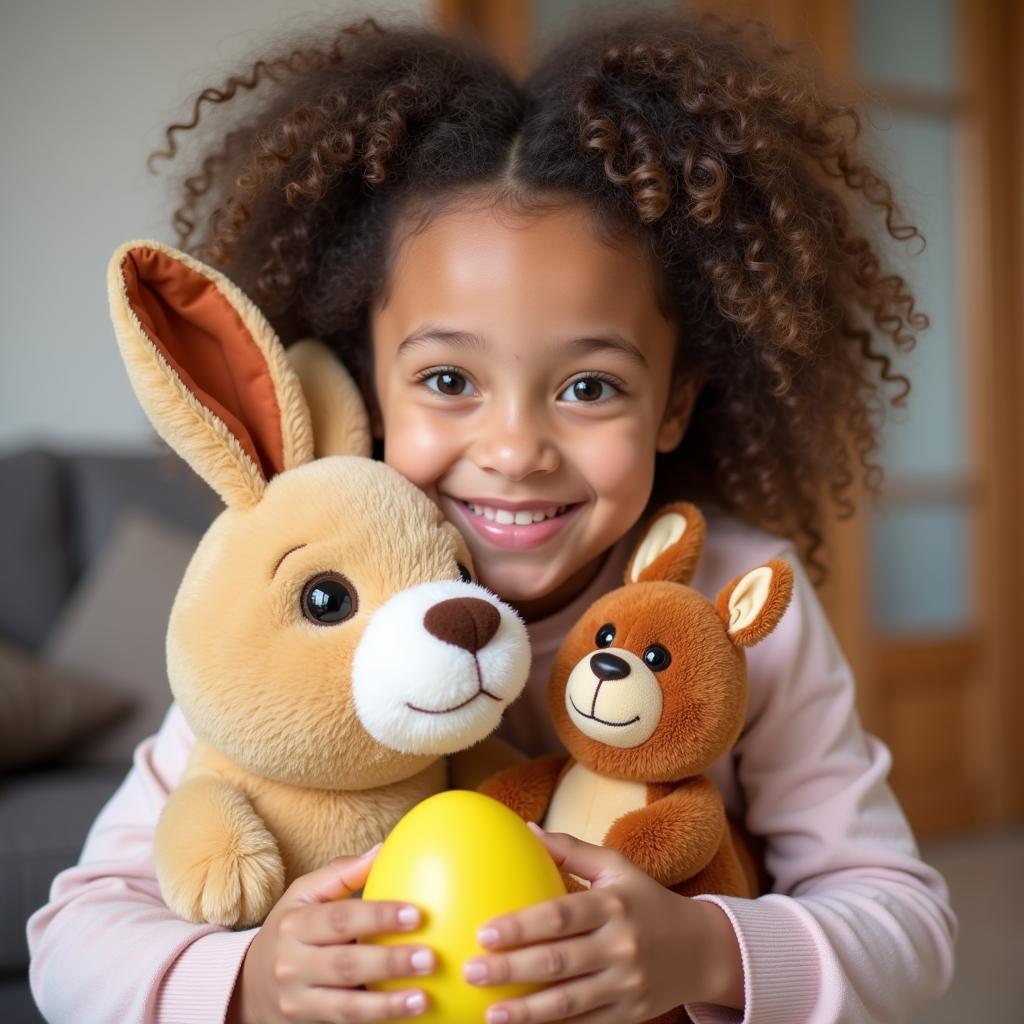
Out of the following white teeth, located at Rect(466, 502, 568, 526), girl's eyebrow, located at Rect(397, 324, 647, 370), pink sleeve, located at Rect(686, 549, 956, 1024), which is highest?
girl's eyebrow, located at Rect(397, 324, 647, 370)

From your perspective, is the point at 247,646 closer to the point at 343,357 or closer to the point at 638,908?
the point at 638,908

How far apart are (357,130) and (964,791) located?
3.02m

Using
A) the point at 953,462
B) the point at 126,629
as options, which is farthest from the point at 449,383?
the point at 953,462

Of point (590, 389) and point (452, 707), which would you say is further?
point (590, 389)

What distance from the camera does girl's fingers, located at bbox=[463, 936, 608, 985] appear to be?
643 millimetres

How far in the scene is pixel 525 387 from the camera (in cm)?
96

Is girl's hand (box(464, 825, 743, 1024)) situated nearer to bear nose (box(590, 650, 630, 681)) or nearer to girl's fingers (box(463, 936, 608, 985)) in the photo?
girl's fingers (box(463, 936, 608, 985))

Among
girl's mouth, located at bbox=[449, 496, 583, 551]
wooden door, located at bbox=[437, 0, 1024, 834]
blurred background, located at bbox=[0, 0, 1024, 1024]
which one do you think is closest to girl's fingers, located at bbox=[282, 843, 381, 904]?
girl's mouth, located at bbox=[449, 496, 583, 551]

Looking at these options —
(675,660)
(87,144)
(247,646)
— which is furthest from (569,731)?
(87,144)

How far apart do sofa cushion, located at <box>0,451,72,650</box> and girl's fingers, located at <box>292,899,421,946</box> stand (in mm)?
1483

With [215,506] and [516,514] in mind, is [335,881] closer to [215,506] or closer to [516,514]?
[516,514]

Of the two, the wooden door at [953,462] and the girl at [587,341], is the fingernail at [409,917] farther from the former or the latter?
the wooden door at [953,462]

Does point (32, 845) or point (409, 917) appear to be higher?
point (409, 917)

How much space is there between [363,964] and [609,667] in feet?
0.80
